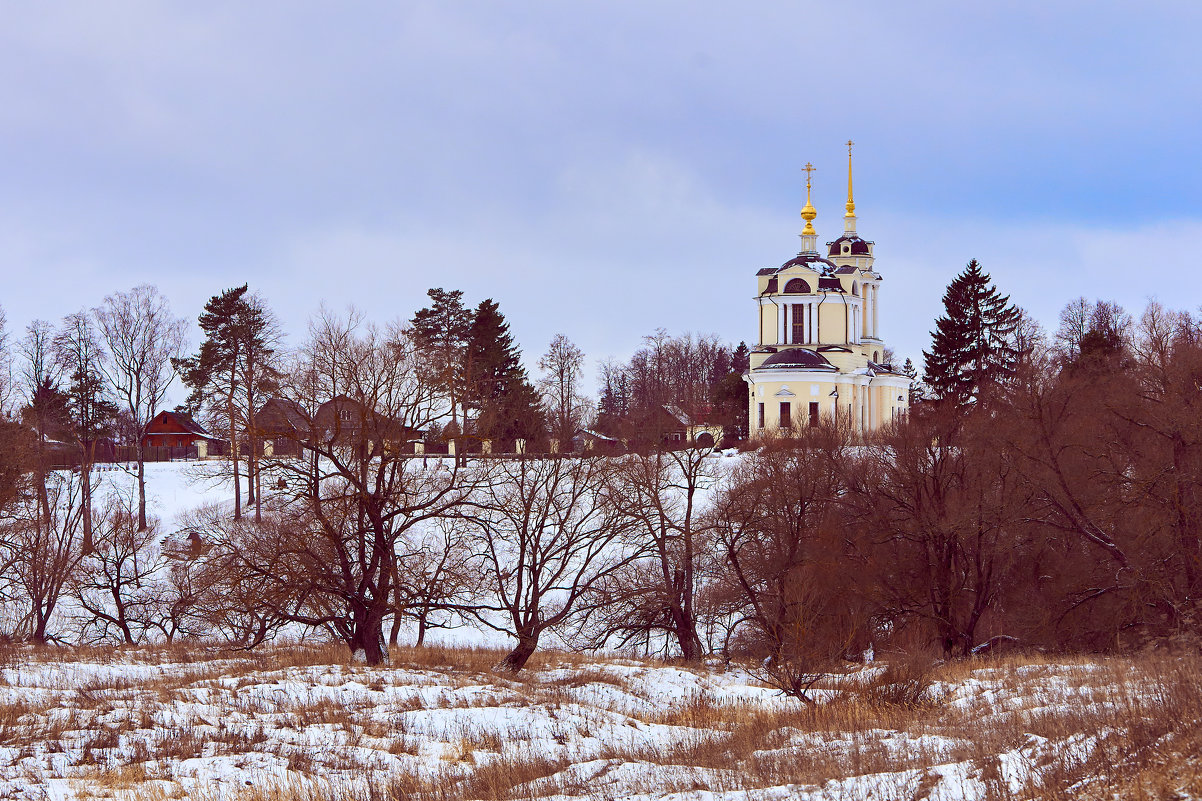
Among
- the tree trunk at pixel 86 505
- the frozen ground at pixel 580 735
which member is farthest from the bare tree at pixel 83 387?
the frozen ground at pixel 580 735

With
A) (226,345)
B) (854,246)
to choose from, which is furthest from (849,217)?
(226,345)

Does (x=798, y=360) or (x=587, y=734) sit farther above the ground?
(x=798, y=360)

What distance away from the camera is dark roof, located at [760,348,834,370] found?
208ft

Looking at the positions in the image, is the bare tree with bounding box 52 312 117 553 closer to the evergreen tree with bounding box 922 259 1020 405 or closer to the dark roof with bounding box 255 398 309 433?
the dark roof with bounding box 255 398 309 433

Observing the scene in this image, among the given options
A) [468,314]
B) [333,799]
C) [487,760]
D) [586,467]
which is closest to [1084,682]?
[487,760]

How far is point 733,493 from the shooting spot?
32094 millimetres

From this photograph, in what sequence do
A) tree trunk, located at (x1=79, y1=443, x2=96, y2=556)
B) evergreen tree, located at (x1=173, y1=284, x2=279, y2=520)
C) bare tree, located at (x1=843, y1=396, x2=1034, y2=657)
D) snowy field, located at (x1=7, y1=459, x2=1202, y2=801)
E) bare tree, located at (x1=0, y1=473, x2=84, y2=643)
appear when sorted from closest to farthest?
snowy field, located at (x1=7, y1=459, x2=1202, y2=801) → bare tree, located at (x1=843, y1=396, x2=1034, y2=657) → bare tree, located at (x1=0, y1=473, x2=84, y2=643) → tree trunk, located at (x1=79, y1=443, x2=96, y2=556) → evergreen tree, located at (x1=173, y1=284, x2=279, y2=520)

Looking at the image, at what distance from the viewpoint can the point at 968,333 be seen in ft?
206

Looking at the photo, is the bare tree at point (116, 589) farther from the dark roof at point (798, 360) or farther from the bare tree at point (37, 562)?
the dark roof at point (798, 360)

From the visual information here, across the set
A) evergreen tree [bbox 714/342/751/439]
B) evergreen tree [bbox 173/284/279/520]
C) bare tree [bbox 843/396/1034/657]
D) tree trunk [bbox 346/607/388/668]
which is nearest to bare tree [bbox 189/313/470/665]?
tree trunk [bbox 346/607/388/668]

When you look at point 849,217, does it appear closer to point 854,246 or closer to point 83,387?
point 854,246

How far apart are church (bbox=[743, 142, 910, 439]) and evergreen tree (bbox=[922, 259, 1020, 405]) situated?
4181 mm

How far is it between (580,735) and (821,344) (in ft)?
187

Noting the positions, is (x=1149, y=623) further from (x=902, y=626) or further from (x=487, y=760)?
(x=487, y=760)
